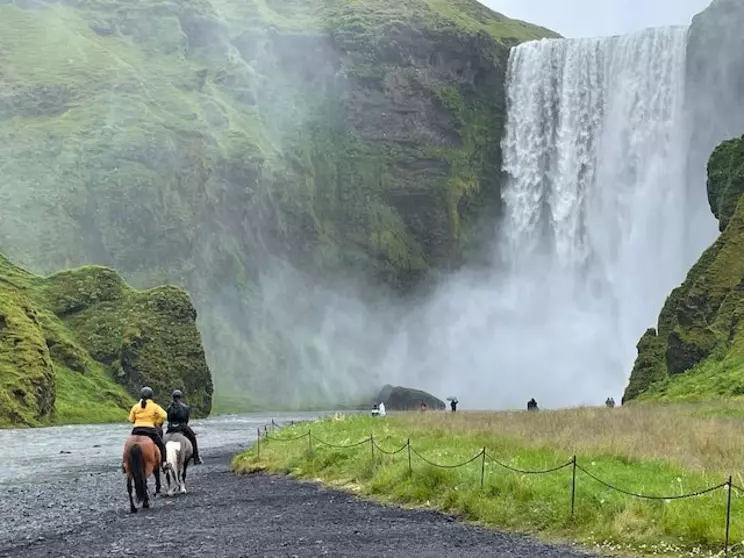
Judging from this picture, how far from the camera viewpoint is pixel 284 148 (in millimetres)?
173250

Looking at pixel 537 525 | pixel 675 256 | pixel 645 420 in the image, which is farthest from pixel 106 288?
pixel 537 525

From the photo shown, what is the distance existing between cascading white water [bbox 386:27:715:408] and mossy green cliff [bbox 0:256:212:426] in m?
40.8

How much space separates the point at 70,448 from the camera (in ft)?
196

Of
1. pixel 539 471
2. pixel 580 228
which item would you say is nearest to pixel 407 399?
pixel 580 228

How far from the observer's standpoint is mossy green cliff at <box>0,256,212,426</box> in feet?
328

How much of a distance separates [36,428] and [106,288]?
37351 millimetres

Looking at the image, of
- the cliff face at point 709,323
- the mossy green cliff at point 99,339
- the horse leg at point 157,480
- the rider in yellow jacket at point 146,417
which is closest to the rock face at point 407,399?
the mossy green cliff at point 99,339

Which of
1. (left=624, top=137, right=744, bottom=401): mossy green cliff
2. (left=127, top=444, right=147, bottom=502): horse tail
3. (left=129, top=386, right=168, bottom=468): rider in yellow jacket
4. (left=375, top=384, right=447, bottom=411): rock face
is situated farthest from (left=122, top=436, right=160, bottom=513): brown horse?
(left=375, top=384, right=447, bottom=411): rock face

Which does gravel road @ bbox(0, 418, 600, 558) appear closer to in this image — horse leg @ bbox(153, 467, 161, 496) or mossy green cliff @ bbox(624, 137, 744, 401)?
horse leg @ bbox(153, 467, 161, 496)

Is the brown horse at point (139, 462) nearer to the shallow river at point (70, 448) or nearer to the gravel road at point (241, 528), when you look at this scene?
the gravel road at point (241, 528)

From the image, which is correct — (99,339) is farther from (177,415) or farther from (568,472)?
(568,472)

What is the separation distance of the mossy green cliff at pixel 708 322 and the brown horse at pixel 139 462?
37147mm

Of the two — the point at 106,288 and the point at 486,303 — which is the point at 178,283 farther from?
the point at 486,303

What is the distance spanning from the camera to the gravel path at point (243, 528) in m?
19.9
